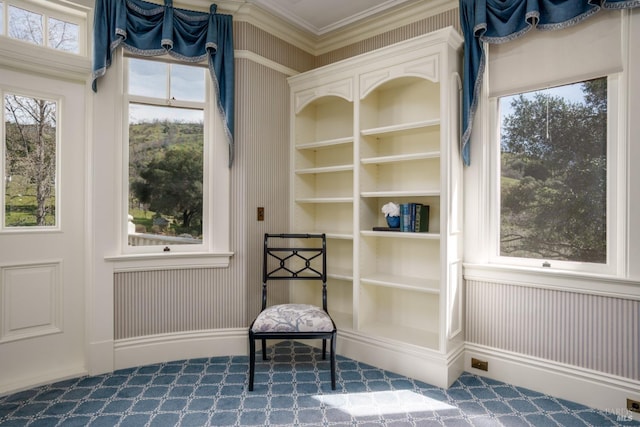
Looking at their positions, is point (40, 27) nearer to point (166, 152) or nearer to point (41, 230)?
point (166, 152)

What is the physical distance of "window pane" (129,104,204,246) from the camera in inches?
116

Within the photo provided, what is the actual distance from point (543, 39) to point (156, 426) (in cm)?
347

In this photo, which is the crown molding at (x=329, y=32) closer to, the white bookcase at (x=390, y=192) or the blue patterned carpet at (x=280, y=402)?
A: the white bookcase at (x=390, y=192)

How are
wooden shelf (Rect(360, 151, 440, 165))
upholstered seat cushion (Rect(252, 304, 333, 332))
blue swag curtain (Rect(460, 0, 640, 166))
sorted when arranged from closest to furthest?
blue swag curtain (Rect(460, 0, 640, 166))
upholstered seat cushion (Rect(252, 304, 333, 332))
wooden shelf (Rect(360, 151, 440, 165))

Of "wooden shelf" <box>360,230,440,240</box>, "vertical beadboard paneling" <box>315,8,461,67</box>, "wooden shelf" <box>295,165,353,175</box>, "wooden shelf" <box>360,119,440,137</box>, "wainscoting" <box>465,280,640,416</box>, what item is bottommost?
"wainscoting" <box>465,280,640,416</box>

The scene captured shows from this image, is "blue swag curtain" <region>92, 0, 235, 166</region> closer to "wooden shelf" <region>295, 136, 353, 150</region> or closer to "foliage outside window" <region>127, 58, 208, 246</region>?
"foliage outside window" <region>127, 58, 208, 246</region>

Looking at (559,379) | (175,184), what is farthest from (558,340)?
(175,184)

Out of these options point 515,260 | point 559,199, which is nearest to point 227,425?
point 515,260

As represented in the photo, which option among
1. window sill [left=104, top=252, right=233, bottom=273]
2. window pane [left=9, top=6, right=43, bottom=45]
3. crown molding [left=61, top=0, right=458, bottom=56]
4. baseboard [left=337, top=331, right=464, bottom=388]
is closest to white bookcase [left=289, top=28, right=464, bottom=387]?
baseboard [left=337, top=331, right=464, bottom=388]

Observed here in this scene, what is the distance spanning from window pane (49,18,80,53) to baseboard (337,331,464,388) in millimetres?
3068

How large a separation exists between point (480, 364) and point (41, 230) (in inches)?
133

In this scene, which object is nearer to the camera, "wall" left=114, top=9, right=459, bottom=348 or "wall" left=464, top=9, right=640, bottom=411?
"wall" left=464, top=9, right=640, bottom=411

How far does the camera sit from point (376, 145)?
328 centimetres

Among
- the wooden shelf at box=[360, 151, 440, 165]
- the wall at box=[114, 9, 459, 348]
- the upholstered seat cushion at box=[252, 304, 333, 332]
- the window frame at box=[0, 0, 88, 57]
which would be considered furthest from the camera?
the wall at box=[114, 9, 459, 348]
